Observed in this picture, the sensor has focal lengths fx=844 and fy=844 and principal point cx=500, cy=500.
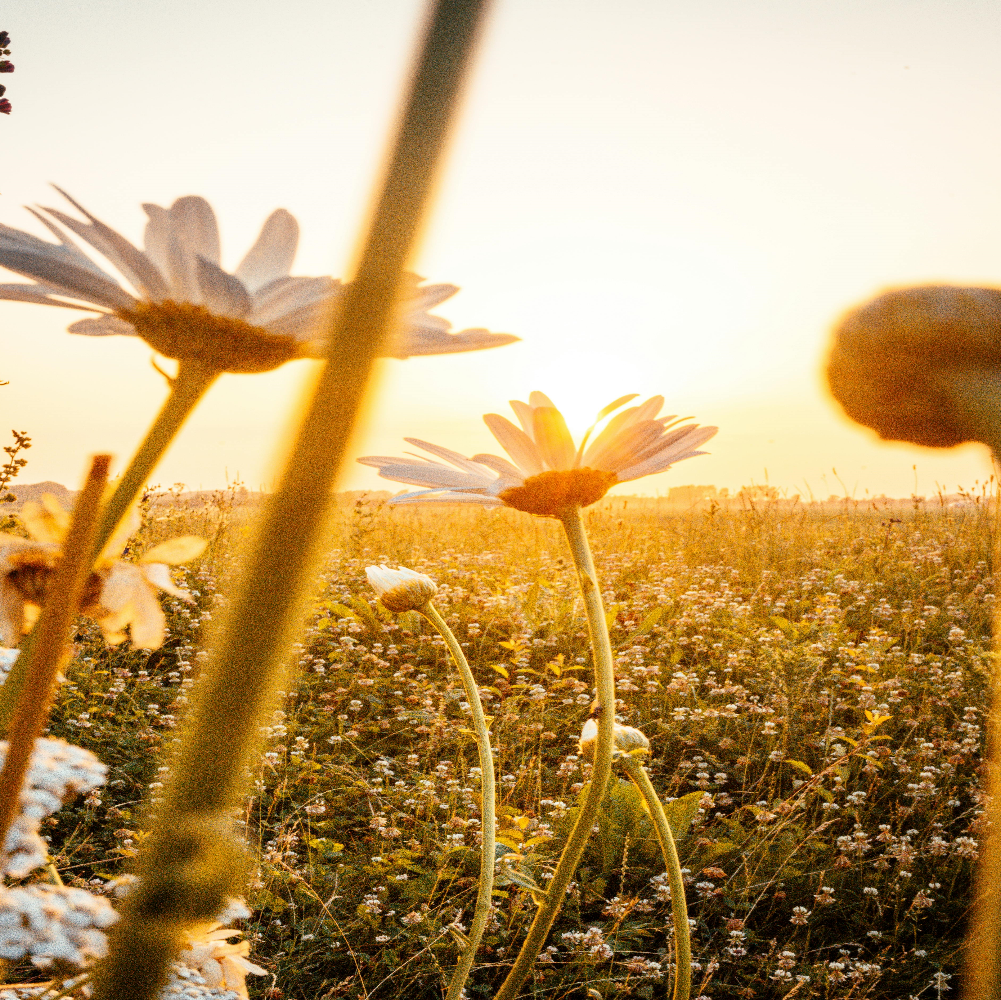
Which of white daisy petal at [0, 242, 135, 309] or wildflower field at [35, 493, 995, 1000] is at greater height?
white daisy petal at [0, 242, 135, 309]

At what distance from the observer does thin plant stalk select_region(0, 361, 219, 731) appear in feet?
1.09

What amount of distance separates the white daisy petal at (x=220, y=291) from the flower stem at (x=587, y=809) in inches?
15.0

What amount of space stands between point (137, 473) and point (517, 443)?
1.94 ft

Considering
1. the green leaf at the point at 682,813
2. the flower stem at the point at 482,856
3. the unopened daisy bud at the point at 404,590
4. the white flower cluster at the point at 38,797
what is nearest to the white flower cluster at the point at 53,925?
the white flower cluster at the point at 38,797

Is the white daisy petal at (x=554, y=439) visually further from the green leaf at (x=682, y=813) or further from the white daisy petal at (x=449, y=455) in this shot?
the green leaf at (x=682, y=813)

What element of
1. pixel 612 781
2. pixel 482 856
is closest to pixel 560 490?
pixel 482 856

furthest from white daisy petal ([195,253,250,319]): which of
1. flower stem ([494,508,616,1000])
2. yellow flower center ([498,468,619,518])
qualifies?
yellow flower center ([498,468,619,518])

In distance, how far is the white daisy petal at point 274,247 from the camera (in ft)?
1.64

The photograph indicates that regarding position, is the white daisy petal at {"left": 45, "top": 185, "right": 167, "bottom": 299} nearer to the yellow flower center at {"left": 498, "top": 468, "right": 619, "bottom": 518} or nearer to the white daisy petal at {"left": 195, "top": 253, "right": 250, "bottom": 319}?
the white daisy petal at {"left": 195, "top": 253, "right": 250, "bottom": 319}

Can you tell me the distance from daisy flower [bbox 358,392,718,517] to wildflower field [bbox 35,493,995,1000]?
0.28 m

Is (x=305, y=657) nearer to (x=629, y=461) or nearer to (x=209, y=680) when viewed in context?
(x=629, y=461)

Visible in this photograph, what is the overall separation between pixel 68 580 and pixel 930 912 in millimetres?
1994

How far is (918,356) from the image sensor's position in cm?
29

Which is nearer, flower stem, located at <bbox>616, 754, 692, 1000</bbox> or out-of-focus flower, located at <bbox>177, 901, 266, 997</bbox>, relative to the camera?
out-of-focus flower, located at <bbox>177, 901, 266, 997</bbox>
